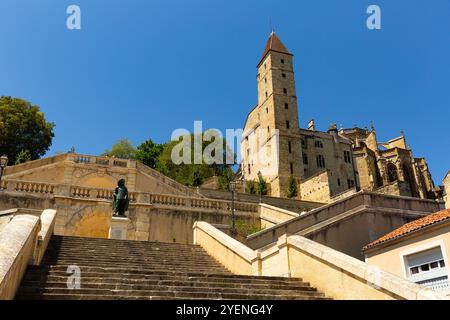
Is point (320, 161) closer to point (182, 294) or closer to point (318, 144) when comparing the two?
point (318, 144)

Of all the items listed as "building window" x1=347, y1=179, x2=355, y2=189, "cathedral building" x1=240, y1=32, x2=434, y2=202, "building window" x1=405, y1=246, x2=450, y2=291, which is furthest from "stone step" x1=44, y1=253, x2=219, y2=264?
"building window" x1=347, y1=179, x2=355, y2=189

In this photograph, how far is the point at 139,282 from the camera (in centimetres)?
748

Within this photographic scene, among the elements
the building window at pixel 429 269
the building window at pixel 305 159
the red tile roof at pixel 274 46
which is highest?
the red tile roof at pixel 274 46

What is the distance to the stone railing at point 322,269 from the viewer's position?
6422 millimetres

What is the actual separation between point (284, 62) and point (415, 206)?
1862 inches

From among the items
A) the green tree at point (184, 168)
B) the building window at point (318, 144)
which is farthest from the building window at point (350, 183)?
the green tree at point (184, 168)

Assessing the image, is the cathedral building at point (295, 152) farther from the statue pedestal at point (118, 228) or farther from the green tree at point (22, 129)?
the statue pedestal at point (118, 228)

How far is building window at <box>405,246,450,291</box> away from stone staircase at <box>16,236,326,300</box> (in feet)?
17.2

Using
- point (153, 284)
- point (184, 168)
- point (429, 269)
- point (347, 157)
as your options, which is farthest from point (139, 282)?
point (347, 157)

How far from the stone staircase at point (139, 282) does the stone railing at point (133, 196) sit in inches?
359

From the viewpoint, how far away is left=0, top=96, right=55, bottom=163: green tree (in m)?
38.6

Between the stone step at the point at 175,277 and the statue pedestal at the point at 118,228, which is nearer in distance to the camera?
the stone step at the point at 175,277

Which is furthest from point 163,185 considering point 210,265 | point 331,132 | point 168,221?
point 331,132
